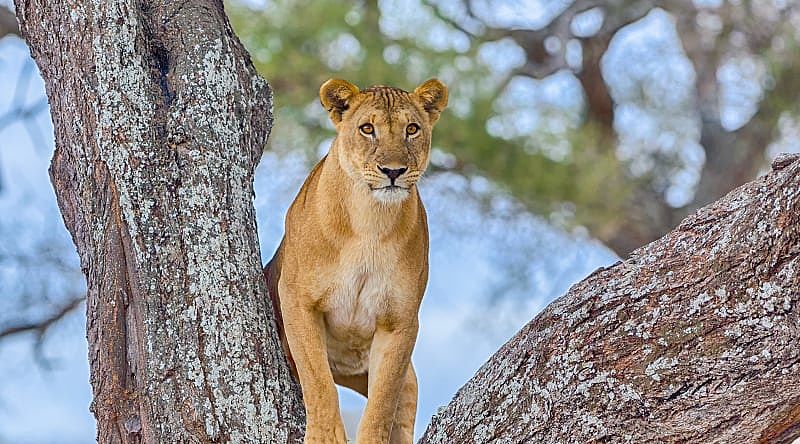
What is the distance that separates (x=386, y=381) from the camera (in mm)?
2568

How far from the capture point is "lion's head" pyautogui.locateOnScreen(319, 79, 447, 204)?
2521mm

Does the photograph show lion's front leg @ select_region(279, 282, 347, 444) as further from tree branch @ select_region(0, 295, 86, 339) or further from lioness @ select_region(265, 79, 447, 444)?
tree branch @ select_region(0, 295, 86, 339)

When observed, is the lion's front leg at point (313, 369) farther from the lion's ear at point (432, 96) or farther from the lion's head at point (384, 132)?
the lion's ear at point (432, 96)

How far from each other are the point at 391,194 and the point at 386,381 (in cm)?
41

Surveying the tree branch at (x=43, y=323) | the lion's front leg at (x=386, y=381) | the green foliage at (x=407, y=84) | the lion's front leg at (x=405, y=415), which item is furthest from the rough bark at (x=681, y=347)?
the tree branch at (x=43, y=323)

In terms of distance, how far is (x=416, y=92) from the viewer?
108 inches

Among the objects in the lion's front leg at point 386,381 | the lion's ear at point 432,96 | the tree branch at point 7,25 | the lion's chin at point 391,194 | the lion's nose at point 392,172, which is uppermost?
the tree branch at point 7,25

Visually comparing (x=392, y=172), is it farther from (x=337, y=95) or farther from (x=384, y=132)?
(x=337, y=95)

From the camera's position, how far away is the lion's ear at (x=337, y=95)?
8.89ft

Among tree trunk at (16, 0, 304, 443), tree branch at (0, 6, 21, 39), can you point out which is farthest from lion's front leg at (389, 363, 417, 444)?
tree branch at (0, 6, 21, 39)

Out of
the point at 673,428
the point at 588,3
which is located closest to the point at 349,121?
the point at 673,428

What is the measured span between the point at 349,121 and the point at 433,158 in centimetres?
313

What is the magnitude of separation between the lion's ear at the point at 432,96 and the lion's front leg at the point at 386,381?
51 centimetres

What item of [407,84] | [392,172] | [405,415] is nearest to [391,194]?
[392,172]
